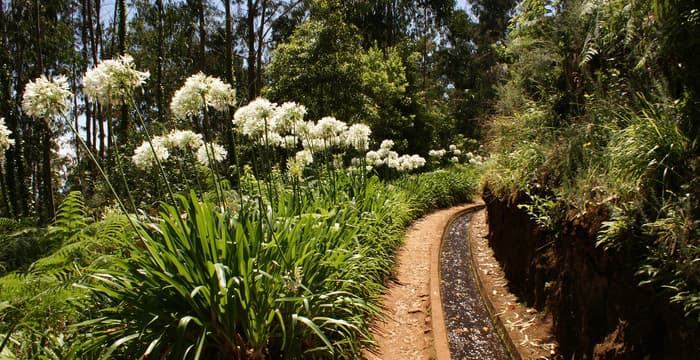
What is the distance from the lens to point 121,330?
7.75 ft

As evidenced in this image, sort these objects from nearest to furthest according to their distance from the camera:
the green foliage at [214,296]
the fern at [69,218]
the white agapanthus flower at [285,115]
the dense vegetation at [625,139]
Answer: the dense vegetation at [625,139], the green foliage at [214,296], the white agapanthus flower at [285,115], the fern at [69,218]

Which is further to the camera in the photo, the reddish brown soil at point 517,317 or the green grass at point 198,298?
the reddish brown soil at point 517,317

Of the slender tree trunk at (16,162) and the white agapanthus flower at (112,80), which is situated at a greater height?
the slender tree trunk at (16,162)

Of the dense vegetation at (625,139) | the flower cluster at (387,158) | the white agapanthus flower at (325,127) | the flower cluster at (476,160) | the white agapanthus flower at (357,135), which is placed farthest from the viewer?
the flower cluster at (476,160)

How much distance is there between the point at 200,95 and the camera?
2.64 metres

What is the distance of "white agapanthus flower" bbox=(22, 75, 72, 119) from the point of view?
2.12 meters

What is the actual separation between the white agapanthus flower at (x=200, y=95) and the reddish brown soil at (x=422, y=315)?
2.47m

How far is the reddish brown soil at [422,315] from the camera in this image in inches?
128

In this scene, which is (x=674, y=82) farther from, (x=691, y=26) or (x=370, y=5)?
(x=370, y=5)

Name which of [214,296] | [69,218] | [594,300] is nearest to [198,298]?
[214,296]

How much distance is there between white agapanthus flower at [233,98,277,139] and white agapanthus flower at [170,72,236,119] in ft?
0.75

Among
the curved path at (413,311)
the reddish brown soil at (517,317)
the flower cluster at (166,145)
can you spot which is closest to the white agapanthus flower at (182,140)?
the flower cluster at (166,145)

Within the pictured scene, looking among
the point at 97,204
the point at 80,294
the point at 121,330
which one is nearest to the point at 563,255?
the point at 121,330

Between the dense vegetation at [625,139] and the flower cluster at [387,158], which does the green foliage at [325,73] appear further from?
the dense vegetation at [625,139]
